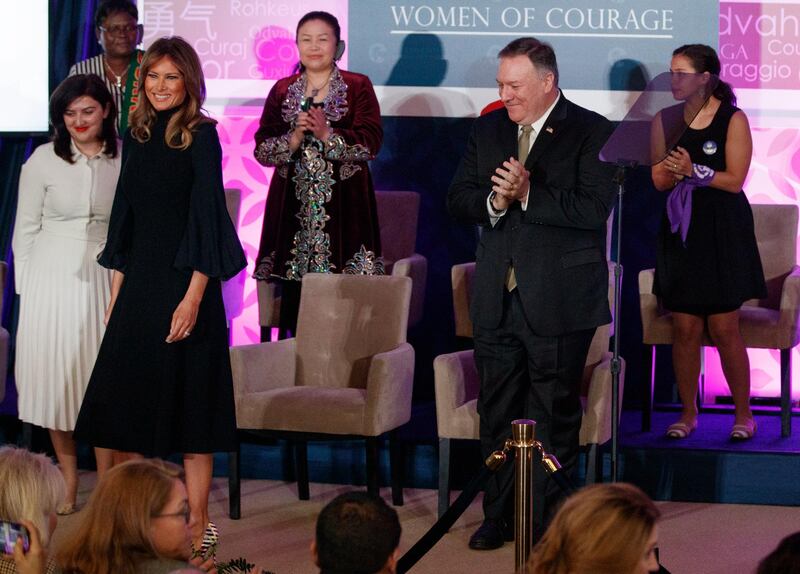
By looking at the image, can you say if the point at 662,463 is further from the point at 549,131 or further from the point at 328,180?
the point at 328,180

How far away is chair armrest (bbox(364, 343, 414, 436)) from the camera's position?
17.2 feet

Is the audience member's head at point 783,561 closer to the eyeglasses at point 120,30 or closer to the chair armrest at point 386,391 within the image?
the chair armrest at point 386,391

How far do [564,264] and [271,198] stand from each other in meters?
2.02

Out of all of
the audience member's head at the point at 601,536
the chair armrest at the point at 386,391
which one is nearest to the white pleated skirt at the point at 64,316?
the chair armrest at the point at 386,391

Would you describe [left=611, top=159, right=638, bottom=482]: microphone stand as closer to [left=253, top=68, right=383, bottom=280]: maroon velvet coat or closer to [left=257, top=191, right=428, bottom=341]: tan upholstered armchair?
[left=253, top=68, right=383, bottom=280]: maroon velvet coat

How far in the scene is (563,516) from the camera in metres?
2.49

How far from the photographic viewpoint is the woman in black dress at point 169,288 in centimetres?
425

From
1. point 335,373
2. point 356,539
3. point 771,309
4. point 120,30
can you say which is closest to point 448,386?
point 335,373

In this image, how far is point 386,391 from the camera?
17.3 feet

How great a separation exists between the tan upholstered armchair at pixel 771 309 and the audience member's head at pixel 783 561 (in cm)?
386

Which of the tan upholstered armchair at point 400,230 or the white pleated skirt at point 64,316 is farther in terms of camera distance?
the tan upholstered armchair at point 400,230

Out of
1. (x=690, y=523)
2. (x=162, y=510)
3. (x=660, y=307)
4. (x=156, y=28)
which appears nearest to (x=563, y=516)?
(x=162, y=510)

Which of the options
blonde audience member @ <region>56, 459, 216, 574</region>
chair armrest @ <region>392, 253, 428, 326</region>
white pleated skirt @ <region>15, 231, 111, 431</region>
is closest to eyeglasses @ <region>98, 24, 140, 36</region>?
white pleated skirt @ <region>15, 231, 111, 431</region>

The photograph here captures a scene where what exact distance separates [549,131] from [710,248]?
160 cm
